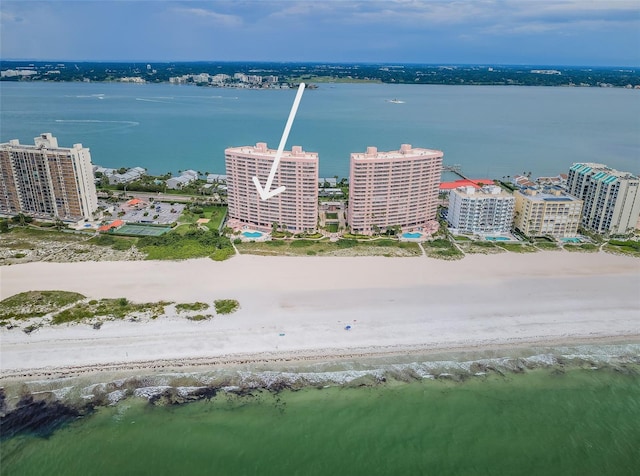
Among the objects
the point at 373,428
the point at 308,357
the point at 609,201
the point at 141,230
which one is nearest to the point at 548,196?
the point at 609,201

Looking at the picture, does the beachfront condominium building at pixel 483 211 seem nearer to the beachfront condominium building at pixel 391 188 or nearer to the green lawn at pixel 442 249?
the beachfront condominium building at pixel 391 188

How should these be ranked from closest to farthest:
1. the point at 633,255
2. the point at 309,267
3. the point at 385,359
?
1. the point at 385,359
2. the point at 309,267
3. the point at 633,255

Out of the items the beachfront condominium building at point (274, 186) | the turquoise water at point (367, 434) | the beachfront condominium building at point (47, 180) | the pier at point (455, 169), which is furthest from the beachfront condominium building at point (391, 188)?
the beachfront condominium building at point (47, 180)

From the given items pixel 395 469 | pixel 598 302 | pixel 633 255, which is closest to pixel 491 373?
pixel 395 469

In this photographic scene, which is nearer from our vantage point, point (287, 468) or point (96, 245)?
point (287, 468)

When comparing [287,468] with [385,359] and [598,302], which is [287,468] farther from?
[598,302]

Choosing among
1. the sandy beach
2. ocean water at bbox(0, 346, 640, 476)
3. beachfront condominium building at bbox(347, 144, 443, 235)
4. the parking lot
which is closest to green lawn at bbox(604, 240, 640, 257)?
the sandy beach

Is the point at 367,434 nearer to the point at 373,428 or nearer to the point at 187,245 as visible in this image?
the point at 373,428
